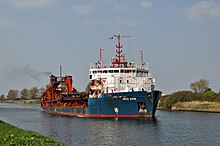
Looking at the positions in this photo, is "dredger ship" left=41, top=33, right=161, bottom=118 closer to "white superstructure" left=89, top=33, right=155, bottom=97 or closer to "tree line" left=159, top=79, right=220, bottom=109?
"white superstructure" left=89, top=33, right=155, bottom=97

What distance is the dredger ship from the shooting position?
49.7 m

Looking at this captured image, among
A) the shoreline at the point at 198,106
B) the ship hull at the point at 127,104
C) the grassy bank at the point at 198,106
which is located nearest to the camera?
the ship hull at the point at 127,104

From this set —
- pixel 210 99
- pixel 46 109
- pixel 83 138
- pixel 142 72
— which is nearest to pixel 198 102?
pixel 210 99

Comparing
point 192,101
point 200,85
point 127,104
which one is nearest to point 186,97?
point 192,101

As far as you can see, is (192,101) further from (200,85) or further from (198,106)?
(200,85)

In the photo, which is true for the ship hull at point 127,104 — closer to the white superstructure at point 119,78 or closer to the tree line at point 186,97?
the white superstructure at point 119,78

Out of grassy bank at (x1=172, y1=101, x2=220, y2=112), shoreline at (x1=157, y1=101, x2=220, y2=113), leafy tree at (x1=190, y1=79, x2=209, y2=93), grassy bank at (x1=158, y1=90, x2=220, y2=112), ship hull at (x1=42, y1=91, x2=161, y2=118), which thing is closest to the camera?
ship hull at (x1=42, y1=91, x2=161, y2=118)

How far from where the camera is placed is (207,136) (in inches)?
1326

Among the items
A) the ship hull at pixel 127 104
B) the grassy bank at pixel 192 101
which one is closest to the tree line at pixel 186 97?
the grassy bank at pixel 192 101

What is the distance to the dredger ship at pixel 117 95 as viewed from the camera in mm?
49719

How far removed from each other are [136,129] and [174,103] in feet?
164

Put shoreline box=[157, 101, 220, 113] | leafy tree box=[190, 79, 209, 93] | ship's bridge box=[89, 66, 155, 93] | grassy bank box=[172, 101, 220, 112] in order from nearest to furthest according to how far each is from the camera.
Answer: ship's bridge box=[89, 66, 155, 93]
shoreline box=[157, 101, 220, 113]
grassy bank box=[172, 101, 220, 112]
leafy tree box=[190, 79, 209, 93]

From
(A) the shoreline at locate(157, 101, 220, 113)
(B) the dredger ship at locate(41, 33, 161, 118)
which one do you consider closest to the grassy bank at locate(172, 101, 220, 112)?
(A) the shoreline at locate(157, 101, 220, 113)

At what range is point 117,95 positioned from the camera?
5000 cm
